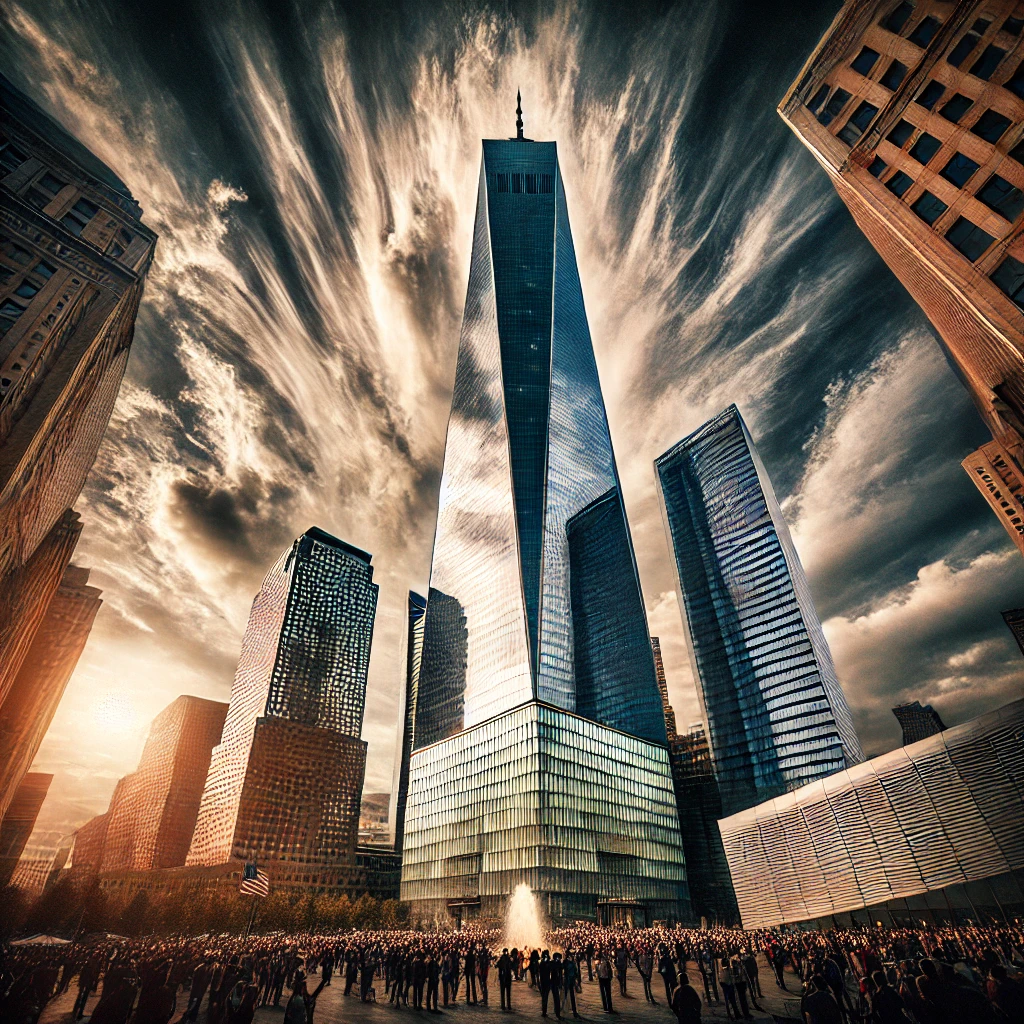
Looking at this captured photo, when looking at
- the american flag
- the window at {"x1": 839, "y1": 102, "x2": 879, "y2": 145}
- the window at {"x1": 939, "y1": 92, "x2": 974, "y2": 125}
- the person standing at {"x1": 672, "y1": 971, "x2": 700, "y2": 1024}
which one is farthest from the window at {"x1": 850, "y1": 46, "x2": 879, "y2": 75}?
the american flag

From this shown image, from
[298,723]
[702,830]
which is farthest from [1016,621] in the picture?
[298,723]

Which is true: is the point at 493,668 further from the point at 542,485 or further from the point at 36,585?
the point at 36,585

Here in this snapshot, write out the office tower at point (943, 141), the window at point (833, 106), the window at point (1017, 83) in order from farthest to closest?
the window at point (833, 106)
the office tower at point (943, 141)
the window at point (1017, 83)

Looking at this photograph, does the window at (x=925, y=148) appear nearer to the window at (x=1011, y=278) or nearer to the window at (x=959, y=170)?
the window at (x=959, y=170)

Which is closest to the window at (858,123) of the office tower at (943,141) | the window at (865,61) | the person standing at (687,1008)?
the office tower at (943,141)

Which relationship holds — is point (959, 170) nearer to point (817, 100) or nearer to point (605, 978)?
point (817, 100)

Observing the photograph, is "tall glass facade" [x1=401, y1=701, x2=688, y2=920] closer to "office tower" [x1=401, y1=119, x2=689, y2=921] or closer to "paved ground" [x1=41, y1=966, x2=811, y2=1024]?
"office tower" [x1=401, y1=119, x2=689, y2=921]
